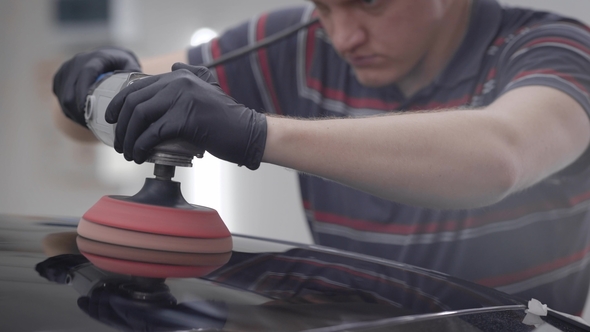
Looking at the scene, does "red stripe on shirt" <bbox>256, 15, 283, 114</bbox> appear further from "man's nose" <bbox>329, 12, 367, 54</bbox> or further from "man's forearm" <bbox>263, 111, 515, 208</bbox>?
"man's forearm" <bbox>263, 111, 515, 208</bbox>

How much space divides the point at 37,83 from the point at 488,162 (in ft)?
8.90

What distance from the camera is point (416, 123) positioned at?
0.69 metres

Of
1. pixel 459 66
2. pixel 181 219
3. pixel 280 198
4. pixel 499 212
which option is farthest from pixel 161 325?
pixel 280 198

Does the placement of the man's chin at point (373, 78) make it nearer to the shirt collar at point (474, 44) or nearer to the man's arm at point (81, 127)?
the shirt collar at point (474, 44)

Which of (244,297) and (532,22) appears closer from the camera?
(244,297)

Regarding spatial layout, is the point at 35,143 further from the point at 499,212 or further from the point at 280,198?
the point at 499,212

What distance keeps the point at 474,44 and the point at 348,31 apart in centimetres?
28

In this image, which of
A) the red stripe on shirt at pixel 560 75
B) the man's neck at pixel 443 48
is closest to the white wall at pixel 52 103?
the man's neck at pixel 443 48

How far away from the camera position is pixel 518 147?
72cm

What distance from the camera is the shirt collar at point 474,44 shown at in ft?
3.67

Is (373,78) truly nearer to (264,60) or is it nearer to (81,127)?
(264,60)

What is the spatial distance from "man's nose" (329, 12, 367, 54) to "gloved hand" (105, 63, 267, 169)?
0.44 m

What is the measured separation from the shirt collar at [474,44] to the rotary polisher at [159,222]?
681 millimetres

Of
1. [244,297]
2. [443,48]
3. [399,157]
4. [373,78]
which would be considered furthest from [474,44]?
[244,297]
